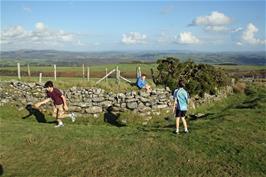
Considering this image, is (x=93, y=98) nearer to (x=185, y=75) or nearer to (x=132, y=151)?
(x=185, y=75)

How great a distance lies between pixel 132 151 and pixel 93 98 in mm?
10792

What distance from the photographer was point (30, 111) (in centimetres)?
2084

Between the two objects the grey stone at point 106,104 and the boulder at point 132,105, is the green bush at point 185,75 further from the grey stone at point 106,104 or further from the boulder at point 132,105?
the grey stone at point 106,104

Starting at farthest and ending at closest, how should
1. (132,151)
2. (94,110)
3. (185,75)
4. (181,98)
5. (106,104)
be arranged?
(185,75)
(106,104)
(94,110)
(181,98)
(132,151)

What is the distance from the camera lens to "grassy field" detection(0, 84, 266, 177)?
9.83 metres

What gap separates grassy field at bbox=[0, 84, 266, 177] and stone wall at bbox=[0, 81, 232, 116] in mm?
5493

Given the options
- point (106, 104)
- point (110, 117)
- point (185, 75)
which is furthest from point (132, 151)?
point (185, 75)

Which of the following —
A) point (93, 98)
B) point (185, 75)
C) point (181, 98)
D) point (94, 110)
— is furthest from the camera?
point (185, 75)

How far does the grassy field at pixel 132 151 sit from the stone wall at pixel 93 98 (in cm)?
549

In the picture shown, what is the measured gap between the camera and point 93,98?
2184cm

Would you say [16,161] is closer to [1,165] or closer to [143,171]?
[1,165]

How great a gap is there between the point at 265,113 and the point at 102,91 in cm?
1062

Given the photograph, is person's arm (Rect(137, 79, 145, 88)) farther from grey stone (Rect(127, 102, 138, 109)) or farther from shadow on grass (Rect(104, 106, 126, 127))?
shadow on grass (Rect(104, 106, 126, 127))

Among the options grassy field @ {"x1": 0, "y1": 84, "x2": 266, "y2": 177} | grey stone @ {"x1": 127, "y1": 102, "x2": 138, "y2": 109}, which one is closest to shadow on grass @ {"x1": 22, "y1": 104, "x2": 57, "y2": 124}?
grassy field @ {"x1": 0, "y1": 84, "x2": 266, "y2": 177}
